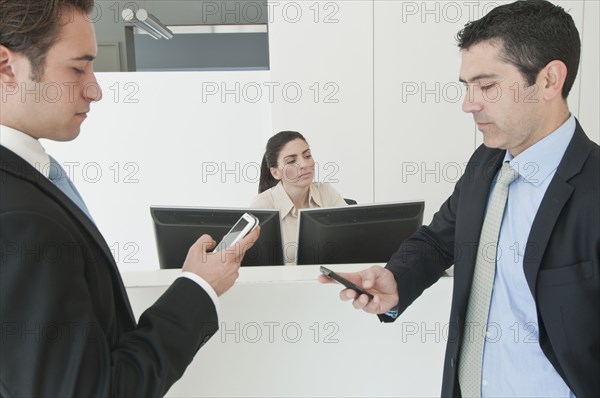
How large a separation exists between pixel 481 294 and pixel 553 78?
57cm

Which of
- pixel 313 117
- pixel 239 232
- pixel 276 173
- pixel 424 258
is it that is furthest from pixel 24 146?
pixel 313 117

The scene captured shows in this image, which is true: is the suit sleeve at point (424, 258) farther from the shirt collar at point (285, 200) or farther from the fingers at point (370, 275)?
the shirt collar at point (285, 200)

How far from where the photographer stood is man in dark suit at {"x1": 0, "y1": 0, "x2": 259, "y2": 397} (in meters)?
0.76

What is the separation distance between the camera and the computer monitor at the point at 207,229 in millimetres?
1844

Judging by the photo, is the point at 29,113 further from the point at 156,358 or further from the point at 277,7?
the point at 277,7

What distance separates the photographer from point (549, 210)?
119 centimetres

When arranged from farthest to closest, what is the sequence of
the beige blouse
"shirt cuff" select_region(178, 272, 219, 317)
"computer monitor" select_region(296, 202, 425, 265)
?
the beige blouse → "computer monitor" select_region(296, 202, 425, 265) → "shirt cuff" select_region(178, 272, 219, 317)

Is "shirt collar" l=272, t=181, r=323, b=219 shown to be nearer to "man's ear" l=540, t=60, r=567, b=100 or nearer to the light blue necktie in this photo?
"man's ear" l=540, t=60, r=567, b=100

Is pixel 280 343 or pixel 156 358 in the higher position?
pixel 156 358

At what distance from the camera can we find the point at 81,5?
102cm

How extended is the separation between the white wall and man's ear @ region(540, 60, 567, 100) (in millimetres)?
2975

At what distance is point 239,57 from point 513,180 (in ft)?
24.3

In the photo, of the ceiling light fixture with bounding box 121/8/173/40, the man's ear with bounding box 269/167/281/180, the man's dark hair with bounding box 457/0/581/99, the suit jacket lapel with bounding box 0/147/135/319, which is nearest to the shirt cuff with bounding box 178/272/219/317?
the suit jacket lapel with bounding box 0/147/135/319

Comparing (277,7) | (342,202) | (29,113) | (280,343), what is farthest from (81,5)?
(277,7)
